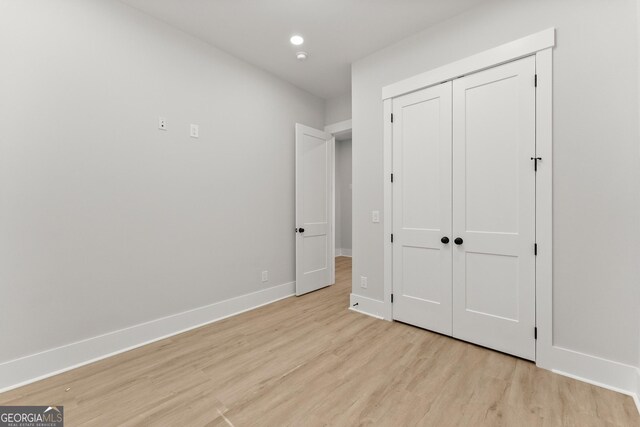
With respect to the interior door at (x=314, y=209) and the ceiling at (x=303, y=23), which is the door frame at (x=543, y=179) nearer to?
the ceiling at (x=303, y=23)

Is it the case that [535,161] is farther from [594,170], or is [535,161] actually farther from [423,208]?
[423,208]

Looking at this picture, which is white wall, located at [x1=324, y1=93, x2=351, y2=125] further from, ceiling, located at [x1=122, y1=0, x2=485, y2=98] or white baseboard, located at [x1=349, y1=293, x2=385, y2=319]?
white baseboard, located at [x1=349, y1=293, x2=385, y2=319]

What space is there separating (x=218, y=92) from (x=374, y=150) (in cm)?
184

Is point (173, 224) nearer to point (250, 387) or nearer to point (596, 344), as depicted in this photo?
point (250, 387)

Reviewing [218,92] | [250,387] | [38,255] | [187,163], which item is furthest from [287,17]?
[250,387]

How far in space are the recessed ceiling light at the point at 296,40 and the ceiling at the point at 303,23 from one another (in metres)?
0.06

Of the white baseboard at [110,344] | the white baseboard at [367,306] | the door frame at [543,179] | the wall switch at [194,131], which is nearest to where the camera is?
the white baseboard at [110,344]

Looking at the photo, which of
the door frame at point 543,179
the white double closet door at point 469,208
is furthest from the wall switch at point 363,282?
the door frame at point 543,179

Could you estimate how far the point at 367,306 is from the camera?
123 inches

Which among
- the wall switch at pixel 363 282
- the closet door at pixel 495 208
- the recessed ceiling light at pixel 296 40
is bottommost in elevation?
the wall switch at pixel 363 282

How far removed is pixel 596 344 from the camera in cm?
187

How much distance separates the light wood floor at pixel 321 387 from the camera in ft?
5.15

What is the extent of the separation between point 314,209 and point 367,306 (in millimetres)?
1557

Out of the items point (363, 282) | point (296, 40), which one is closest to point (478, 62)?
point (296, 40)
